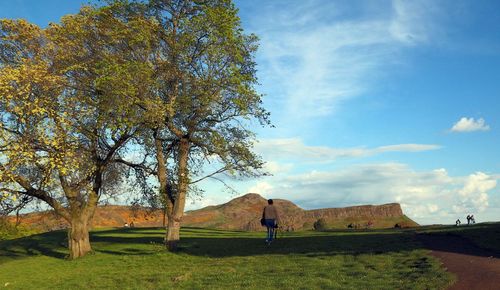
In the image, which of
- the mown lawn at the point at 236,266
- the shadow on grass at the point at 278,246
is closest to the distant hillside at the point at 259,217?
the shadow on grass at the point at 278,246

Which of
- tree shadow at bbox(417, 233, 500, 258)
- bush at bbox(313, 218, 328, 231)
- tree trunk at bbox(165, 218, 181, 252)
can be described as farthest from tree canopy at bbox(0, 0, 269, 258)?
bush at bbox(313, 218, 328, 231)

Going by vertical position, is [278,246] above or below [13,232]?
below

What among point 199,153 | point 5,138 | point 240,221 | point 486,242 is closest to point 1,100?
point 5,138

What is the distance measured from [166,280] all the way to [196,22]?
17200mm

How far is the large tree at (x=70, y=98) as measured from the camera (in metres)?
30.3

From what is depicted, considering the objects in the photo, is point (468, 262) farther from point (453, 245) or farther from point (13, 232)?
point (13, 232)

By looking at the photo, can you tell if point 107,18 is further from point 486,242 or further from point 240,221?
point 240,221

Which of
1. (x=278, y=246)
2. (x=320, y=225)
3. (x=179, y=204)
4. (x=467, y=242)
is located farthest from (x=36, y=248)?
(x=320, y=225)

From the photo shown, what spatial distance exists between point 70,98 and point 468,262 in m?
25.6

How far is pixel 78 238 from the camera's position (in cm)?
3522

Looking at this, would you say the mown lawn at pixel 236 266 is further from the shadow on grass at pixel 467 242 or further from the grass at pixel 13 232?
the grass at pixel 13 232

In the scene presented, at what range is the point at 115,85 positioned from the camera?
3031 centimetres

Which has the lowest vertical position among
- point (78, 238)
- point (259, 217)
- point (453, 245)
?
point (453, 245)

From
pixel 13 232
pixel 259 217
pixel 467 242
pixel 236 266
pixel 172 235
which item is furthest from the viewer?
pixel 259 217
